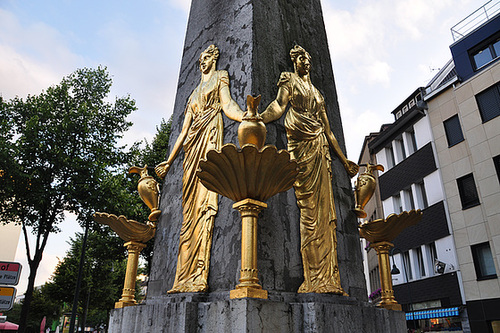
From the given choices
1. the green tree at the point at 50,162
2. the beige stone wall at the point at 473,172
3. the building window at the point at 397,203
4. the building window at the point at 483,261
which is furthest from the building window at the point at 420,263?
the green tree at the point at 50,162

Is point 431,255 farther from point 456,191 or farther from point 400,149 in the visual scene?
point 400,149

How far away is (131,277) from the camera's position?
5695mm

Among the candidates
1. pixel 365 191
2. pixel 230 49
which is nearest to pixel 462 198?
pixel 365 191

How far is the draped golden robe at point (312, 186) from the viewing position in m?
4.58

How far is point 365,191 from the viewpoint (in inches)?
229

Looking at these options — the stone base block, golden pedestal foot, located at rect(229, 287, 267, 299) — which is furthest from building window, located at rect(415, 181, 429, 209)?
golden pedestal foot, located at rect(229, 287, 267, 299)

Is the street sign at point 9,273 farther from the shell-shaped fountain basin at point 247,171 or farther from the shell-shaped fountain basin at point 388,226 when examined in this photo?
the shell-shaped fountain basin at point 388,226

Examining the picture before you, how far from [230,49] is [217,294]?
11.4 ft

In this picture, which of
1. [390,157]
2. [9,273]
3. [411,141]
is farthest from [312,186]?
[390,157]

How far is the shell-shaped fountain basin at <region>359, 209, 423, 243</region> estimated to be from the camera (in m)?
5.53

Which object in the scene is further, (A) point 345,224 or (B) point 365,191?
(B) point 365,191

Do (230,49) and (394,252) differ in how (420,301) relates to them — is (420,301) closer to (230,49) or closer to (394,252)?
(394,252)

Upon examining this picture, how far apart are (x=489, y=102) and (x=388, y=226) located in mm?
17308

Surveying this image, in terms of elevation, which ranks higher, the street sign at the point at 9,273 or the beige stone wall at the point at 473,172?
the beige stone wall at the point at 473,172
